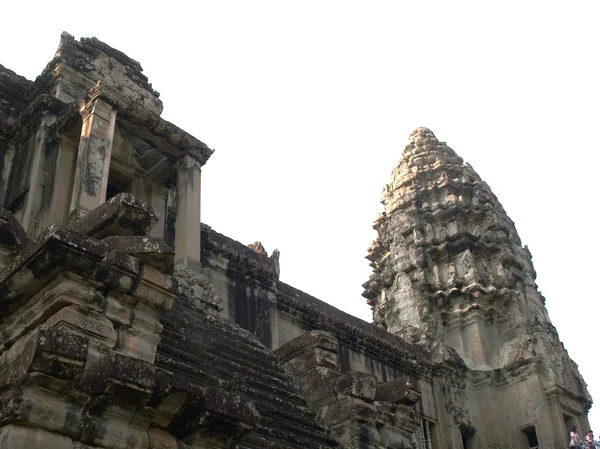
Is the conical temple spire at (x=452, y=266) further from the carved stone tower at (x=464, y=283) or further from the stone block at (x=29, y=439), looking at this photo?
the stone block at (x=29, y=439)

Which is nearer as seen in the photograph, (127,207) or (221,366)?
(127,207)

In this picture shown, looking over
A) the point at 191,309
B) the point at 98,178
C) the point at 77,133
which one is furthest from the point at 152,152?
the point at 191,309

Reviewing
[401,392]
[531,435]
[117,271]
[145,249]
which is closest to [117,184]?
[401,392]

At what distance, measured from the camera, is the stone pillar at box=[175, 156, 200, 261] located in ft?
46.2

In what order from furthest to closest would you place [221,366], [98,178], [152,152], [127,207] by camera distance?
[152,152], [98,178], [221,366], [127,207]

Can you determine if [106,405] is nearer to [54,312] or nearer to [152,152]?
[54,312]

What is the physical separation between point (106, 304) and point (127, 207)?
0.98 meters

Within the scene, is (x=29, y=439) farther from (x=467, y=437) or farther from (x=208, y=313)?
(x=467, y=437)

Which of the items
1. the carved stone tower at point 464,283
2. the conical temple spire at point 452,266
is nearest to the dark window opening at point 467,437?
the carved stone tower at point 464,283

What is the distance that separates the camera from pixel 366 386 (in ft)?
34.2

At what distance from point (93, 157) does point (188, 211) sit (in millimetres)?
2359

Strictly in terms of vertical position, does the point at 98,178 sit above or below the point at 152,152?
below

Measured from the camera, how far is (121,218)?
7.06 m

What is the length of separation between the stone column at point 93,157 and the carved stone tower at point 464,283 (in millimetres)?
11711
